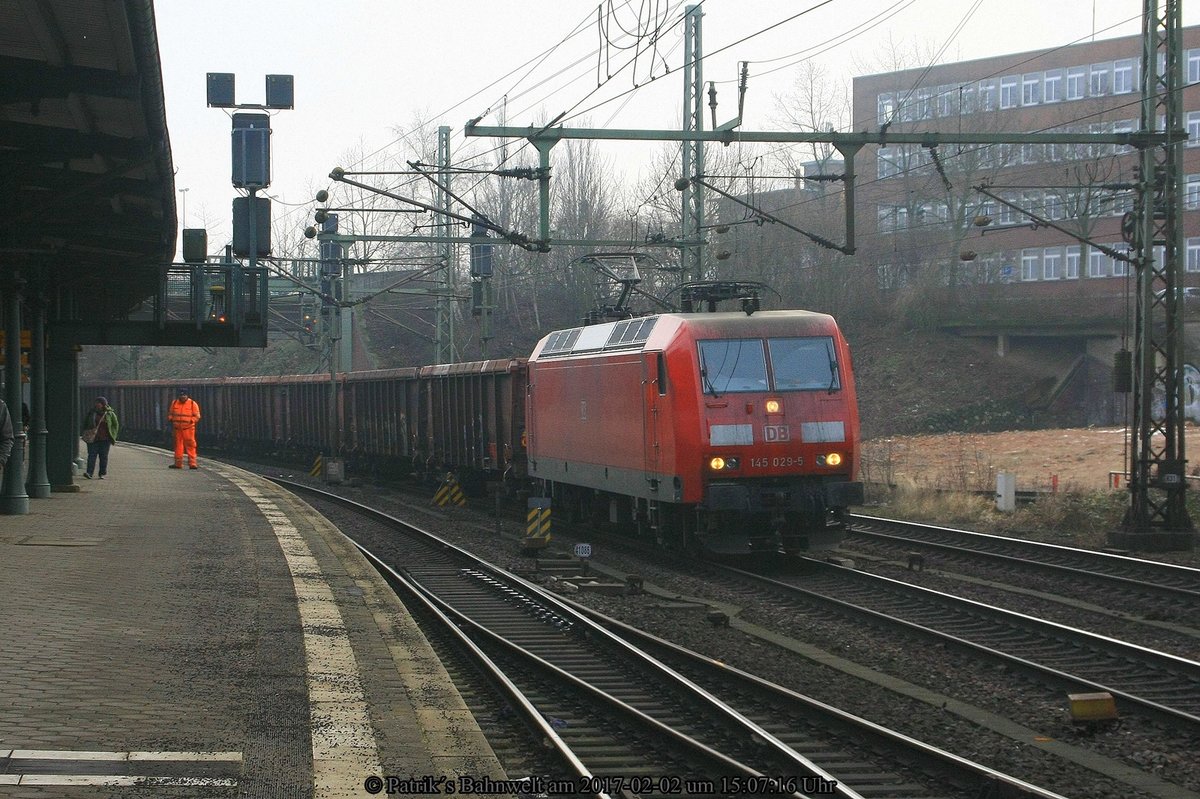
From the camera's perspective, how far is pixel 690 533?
16.1 m

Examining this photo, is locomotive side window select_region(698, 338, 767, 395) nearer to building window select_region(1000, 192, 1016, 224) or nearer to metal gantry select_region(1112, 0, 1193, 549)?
metal gantry select_region(1112, 0, 1193, 549)

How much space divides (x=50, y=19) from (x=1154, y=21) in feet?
45.5

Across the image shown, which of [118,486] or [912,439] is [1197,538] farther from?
[912,439]

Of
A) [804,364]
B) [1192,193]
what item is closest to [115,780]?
[804,364]

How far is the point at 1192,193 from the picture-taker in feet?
161

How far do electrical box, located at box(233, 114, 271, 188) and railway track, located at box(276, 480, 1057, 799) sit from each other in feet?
45.9

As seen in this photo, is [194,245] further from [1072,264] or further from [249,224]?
[1072,264]

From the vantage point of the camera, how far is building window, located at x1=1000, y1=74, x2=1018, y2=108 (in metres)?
54.9

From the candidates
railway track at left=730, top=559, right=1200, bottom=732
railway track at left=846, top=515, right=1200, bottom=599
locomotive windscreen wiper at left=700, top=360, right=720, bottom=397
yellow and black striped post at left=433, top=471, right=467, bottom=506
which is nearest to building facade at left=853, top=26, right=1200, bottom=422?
yellow and black striped post at left=433, top=471, right=467, bottom=506

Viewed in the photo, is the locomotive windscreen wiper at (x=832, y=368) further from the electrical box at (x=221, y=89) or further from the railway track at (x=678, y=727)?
the electrical box at (x=221, y=89)

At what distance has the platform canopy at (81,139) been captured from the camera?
961 cm

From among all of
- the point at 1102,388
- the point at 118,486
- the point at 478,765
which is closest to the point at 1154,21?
the point at 478,765

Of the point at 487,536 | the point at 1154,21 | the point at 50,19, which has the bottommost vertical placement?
the point at 487,536

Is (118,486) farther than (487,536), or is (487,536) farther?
(118,486)
